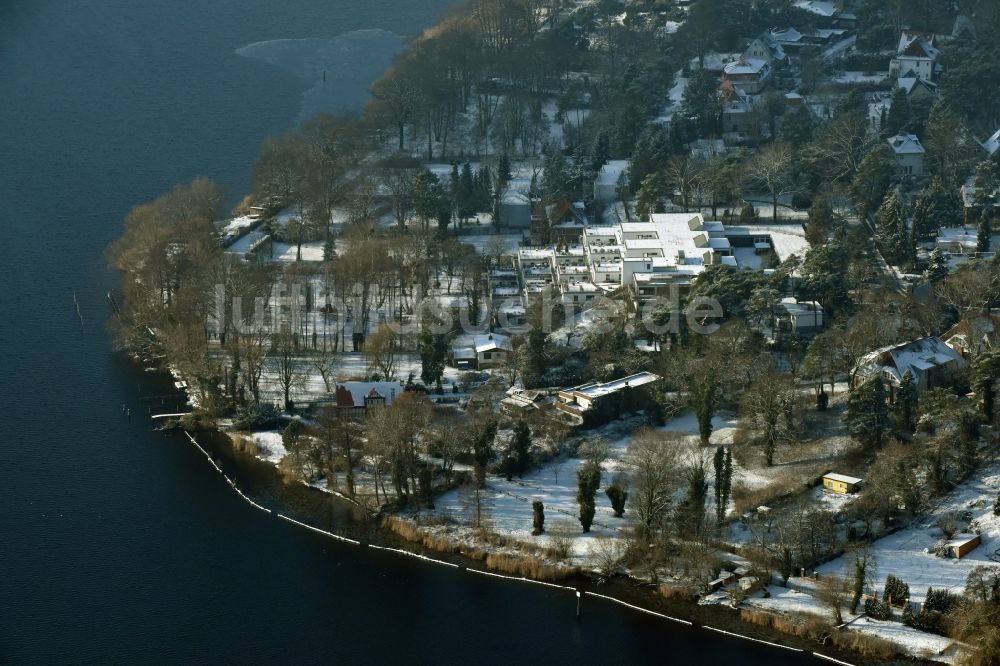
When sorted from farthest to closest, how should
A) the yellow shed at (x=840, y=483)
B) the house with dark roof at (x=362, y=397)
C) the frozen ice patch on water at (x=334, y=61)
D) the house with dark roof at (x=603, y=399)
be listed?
the frozen ice patch on water at (x=334, y=61) → the house with dark roof at (x=362, y=397) → the house with dark roof at (x=603, y=399) → the yellow shed at (x=840, y=483)

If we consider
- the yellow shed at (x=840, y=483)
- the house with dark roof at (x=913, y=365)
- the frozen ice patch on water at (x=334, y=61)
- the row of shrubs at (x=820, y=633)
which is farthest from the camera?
the frozen ice patch on water at (x=334, y=61)

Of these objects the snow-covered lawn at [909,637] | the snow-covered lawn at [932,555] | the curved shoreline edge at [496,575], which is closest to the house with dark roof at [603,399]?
the curved shoreline edge at [496,575]

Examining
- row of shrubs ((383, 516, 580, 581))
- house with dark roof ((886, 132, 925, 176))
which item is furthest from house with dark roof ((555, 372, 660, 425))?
house with dark roof ((886, 132, 925, 176))

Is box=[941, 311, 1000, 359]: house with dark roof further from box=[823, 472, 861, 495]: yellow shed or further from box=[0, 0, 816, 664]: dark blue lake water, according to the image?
box=[0, 0, 816, 664]: dark blue lake water

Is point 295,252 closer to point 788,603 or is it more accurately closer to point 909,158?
point 909,158

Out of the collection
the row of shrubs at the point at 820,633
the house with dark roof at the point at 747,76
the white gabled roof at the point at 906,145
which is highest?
the house with dark roof at the point at 747,76

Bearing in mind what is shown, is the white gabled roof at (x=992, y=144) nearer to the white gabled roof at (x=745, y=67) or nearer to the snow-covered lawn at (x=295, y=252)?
the white gabled roof at (x=745, y=67)
